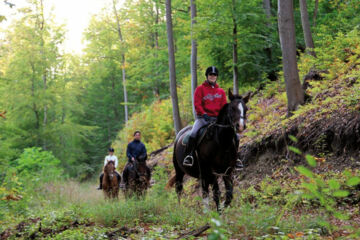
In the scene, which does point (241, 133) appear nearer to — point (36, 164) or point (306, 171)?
point (306, 171)

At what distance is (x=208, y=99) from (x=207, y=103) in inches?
3.8

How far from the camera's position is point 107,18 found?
120 feet

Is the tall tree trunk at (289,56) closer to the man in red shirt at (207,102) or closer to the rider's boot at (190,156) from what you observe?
the man in red shirt at (207,102)

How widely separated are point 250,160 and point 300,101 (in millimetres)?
2347

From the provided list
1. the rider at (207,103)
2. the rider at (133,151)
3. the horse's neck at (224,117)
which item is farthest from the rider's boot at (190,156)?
the rider at (133,151)

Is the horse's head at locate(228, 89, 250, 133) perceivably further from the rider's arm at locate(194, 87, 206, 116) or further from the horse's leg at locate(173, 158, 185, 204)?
the horse's leg at locate(173, 158, 185, 204)

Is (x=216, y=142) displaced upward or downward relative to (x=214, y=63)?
downward

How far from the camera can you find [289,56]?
456 inches

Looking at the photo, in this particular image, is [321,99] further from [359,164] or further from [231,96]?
[231,96]

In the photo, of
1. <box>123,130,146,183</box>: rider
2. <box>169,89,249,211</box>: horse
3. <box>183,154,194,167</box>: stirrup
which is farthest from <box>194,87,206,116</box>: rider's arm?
<box>123,130,146,183</box>: rider

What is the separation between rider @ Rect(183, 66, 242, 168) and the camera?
830 cm

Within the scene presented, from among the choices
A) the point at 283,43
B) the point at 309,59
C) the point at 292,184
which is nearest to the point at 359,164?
the point at 292,184

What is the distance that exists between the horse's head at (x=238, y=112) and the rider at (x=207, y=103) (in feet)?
2.78


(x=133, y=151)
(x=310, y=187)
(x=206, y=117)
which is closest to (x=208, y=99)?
(x=206, y=117)
